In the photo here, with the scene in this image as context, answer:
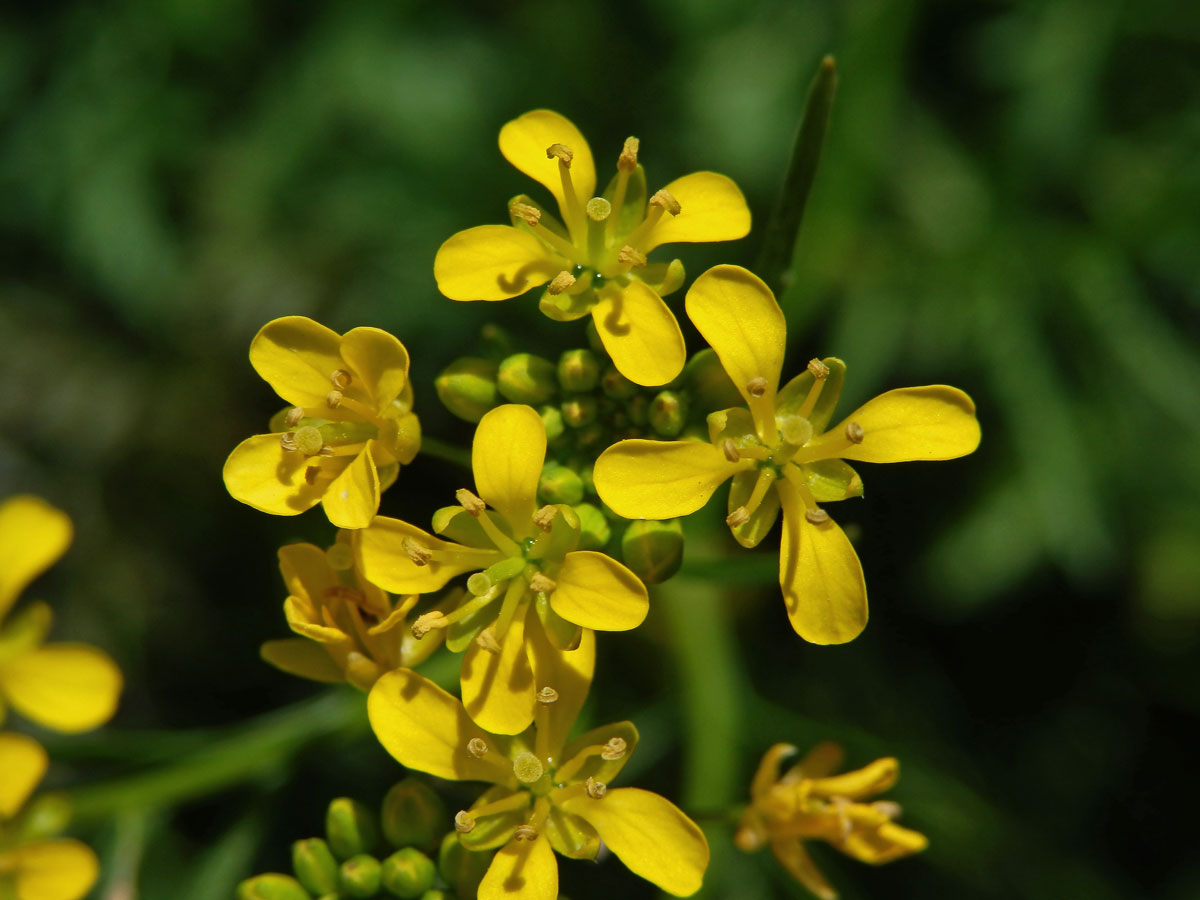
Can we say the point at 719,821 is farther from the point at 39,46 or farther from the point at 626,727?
the point at 39,46

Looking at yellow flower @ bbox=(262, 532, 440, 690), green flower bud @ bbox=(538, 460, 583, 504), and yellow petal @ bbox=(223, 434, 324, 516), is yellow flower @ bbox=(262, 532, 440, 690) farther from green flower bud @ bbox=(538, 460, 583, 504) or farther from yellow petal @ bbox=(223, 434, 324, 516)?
green flower bud @ bbox=(538, 460, 583, 504)

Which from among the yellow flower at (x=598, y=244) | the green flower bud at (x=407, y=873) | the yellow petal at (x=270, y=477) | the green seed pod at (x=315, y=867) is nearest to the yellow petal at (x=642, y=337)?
the yellow flower at (x=598, y=244)

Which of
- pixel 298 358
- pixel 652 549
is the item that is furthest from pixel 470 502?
pixel 298 358

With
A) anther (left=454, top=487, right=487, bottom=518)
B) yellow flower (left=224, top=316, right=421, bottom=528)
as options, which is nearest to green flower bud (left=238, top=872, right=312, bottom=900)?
yellow flower (left=224, top=316, right=421, bottom=528)

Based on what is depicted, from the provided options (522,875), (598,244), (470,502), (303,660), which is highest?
(598,244)

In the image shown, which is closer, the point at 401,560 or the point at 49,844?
the point at 401,560

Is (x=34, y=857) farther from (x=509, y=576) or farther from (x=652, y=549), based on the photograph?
(x=652, y=549)

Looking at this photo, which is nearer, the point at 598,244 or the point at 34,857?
the point at 598,244

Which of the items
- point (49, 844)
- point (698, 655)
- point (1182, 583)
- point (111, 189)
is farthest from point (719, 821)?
point (111, 189)
